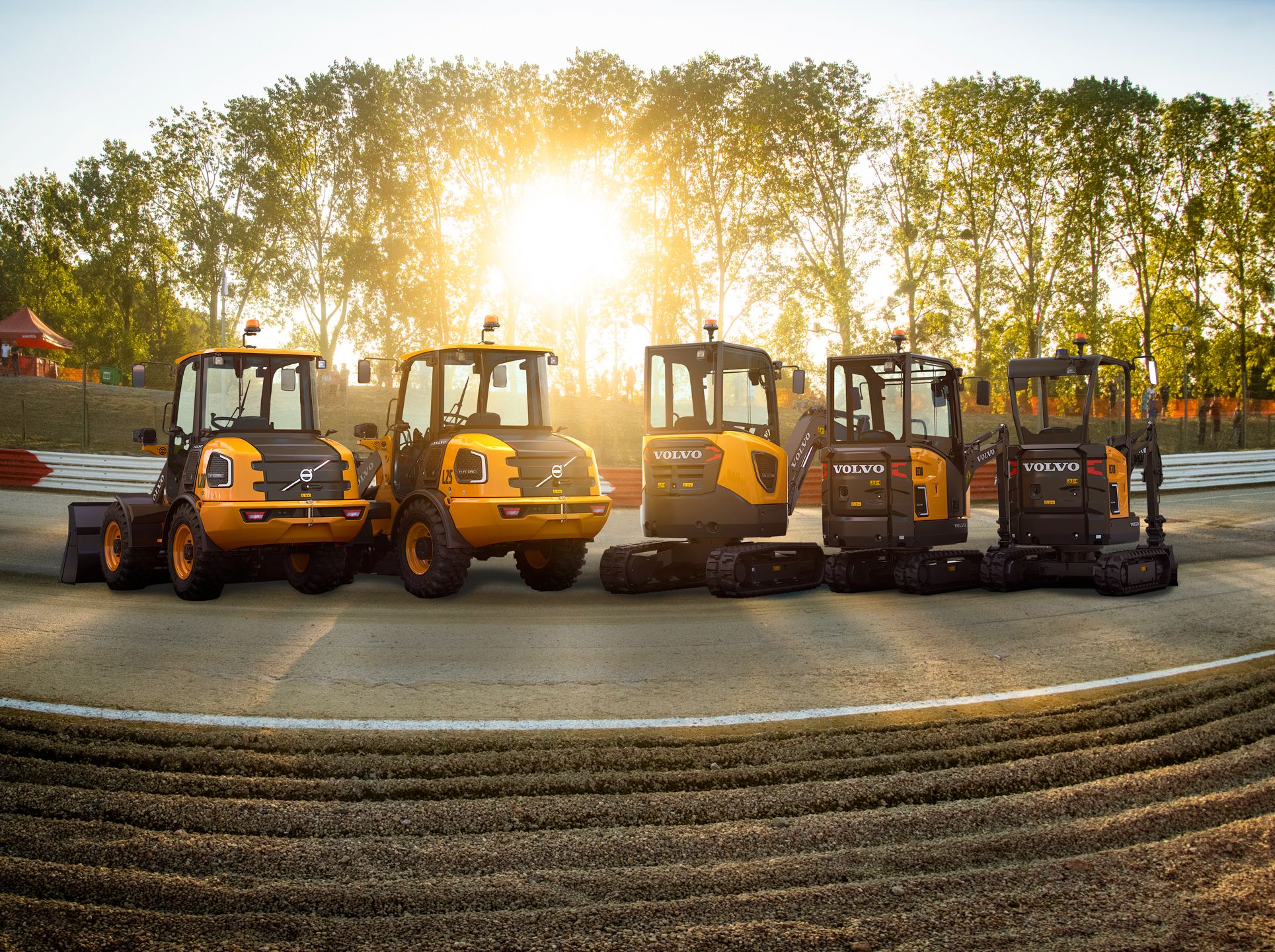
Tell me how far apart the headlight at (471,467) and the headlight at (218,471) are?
2.18 m

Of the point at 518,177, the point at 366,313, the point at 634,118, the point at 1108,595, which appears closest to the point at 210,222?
the point at 366,313

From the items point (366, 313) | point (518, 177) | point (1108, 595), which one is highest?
point (518, 177)

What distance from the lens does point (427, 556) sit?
36.5ft

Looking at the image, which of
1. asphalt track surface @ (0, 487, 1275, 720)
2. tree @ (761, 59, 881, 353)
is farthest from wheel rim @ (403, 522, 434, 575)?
tree @ (761, 59, 881, 353)

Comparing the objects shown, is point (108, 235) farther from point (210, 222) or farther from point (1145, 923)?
point (1145, 923)

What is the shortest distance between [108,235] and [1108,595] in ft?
174

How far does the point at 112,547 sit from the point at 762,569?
727 centimetres

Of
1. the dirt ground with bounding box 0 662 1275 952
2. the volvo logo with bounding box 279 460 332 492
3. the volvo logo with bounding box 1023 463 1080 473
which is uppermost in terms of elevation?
the volvo logo with bounding box 279 460 332 492

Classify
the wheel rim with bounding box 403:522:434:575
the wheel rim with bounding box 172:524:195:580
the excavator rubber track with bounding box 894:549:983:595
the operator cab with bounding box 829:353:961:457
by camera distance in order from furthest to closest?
the operator cab with bounding box 829:353:961:457 → the excavator rubber track with bounding box 894:549:983:595 → the wheel rim with bounding box 403:522:434:575 → the wheel rim with bounding box 172:524:195:580

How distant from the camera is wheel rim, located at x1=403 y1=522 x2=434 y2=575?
11.1 metres

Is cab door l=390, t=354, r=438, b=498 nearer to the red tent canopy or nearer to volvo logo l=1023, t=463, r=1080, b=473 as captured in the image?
volvo logo l=1023, t=463, r=1080, b=473

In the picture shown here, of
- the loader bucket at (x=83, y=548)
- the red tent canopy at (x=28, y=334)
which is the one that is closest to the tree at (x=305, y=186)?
the red tent canopy at (x=28, y=334)

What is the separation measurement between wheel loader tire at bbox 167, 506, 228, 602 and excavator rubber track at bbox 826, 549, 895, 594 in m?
6.60

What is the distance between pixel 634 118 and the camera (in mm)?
32812
